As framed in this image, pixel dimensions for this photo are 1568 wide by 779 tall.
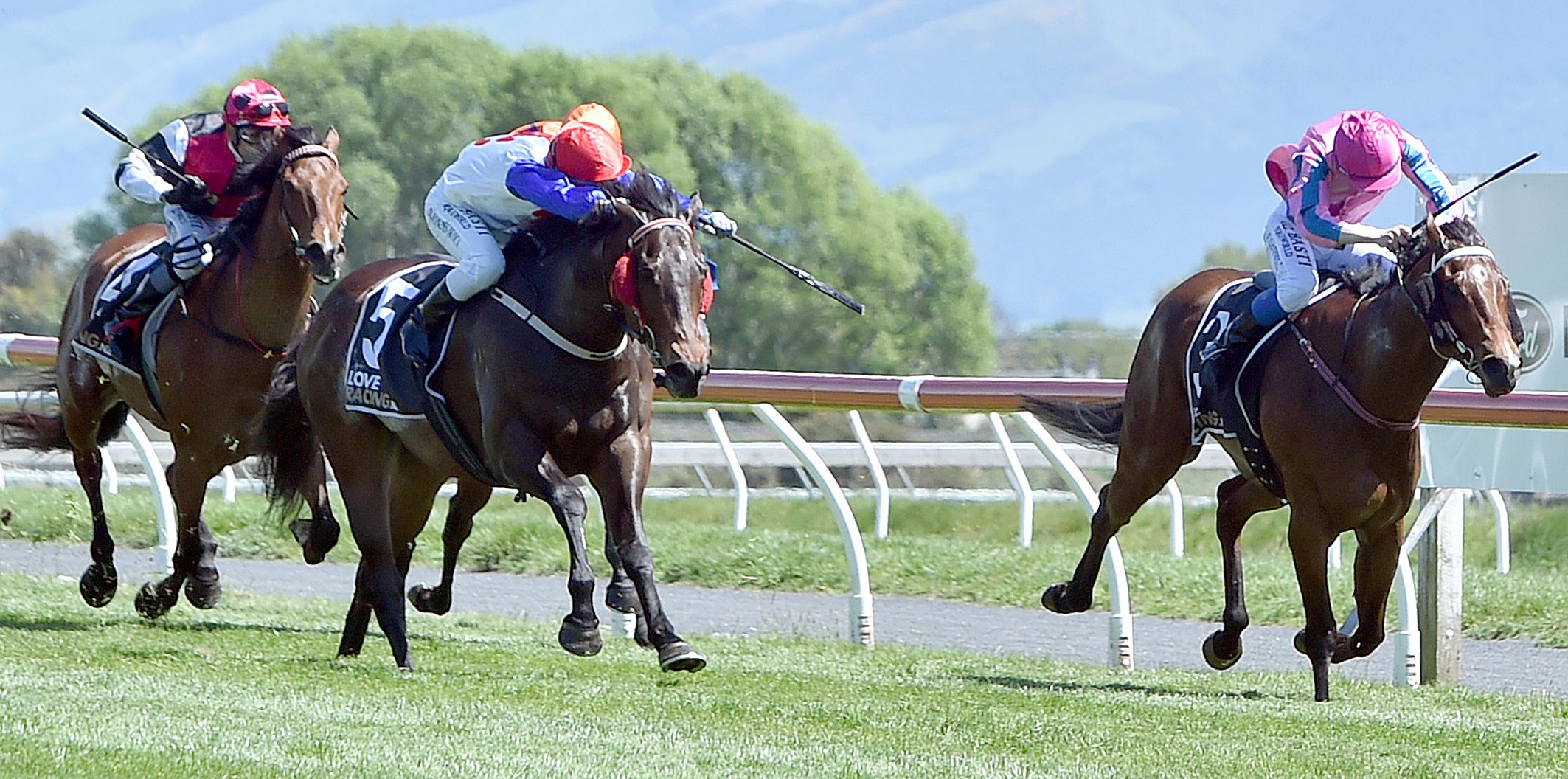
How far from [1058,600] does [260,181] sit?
3.47 meters

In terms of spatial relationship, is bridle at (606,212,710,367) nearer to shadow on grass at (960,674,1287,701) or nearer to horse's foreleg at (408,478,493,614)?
shadow on grass at (960,674,1287,701)

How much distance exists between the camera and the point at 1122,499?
7.49 metres

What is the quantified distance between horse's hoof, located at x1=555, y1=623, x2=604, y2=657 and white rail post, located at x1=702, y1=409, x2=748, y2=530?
5364 millimetres

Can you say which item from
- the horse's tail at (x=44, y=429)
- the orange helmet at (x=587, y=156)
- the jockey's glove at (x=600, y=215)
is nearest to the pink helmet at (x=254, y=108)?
the horse's tail at (x=44, y=429)

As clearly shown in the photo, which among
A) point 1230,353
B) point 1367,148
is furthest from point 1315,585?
point 1367,148

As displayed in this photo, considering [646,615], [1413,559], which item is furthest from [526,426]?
[1413,559]

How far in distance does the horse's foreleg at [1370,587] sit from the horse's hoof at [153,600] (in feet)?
14.6

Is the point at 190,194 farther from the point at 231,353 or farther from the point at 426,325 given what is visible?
the point at 426,325

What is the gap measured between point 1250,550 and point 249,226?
7586 millimetres

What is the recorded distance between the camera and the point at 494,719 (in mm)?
5418

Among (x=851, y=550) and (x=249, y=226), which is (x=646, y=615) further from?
(x=249, y=226)

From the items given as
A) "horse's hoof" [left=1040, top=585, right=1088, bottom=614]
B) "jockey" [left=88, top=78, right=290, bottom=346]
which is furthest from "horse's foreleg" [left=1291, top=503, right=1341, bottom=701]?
"jockey" [left=88, top=78, right=290, bottom=346]

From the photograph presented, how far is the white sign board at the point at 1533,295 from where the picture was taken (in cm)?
766

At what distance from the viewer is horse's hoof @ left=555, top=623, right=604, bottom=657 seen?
19.3 feet
